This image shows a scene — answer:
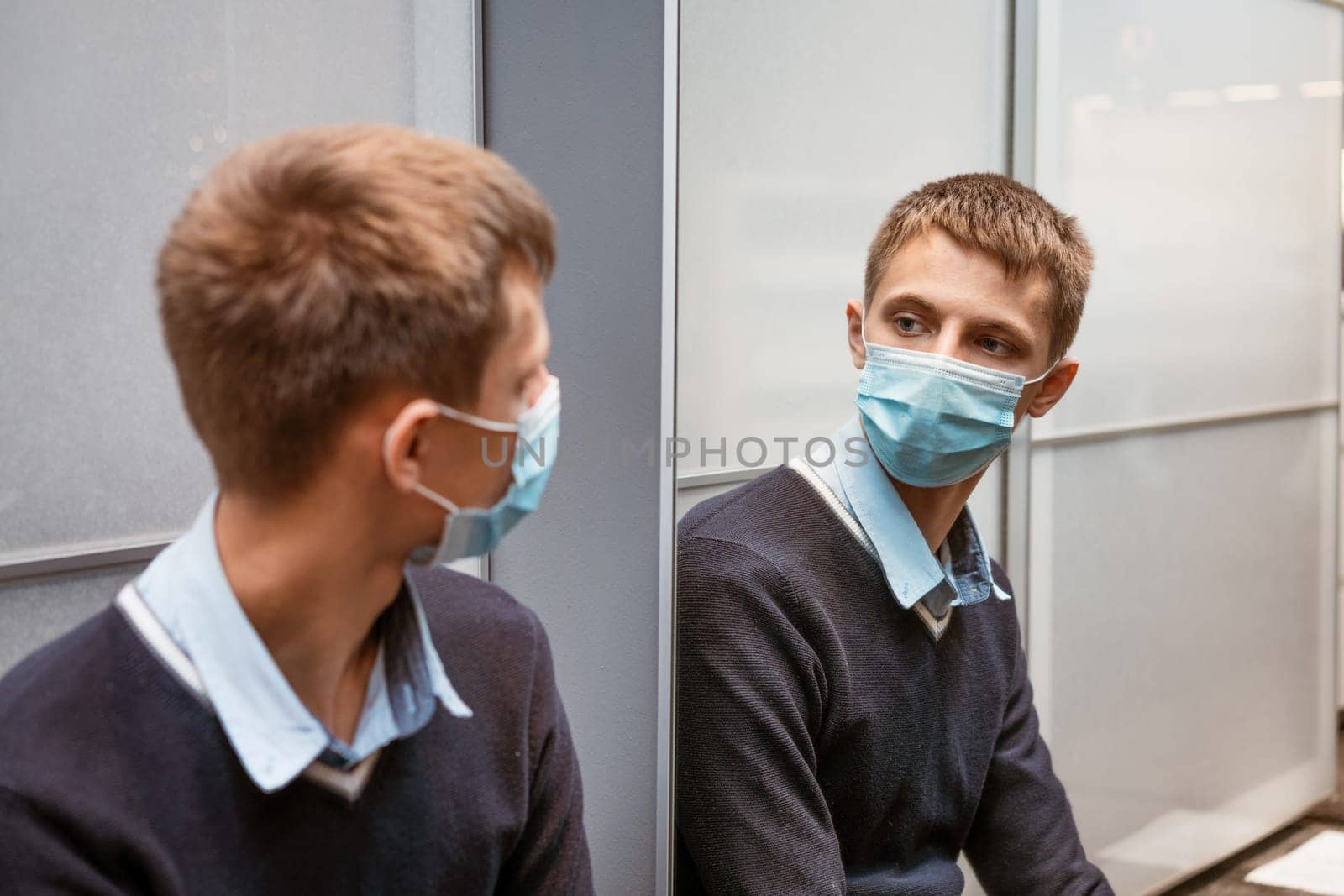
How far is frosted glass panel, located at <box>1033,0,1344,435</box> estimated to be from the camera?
166 centimetres

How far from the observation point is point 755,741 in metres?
1.29

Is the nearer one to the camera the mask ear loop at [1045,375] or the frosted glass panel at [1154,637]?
the mask ear loop at [1045,375]

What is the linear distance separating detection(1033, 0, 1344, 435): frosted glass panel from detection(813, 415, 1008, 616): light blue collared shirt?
573 millimetres

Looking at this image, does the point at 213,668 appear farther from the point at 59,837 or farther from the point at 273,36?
the point at 273,36

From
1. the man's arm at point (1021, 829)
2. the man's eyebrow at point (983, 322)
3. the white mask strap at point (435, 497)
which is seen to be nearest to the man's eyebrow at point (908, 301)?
the man's eyebrow at point (983, 322)

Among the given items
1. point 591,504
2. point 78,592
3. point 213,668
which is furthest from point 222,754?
point 591,504

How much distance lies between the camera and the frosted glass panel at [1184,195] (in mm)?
1664

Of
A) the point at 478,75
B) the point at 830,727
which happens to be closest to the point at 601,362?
the point at 478,75

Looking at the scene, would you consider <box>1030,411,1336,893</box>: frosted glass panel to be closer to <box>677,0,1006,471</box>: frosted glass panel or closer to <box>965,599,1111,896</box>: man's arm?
<box>965,599,1111,896</box>: man's arm

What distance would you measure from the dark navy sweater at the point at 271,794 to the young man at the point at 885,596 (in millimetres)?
292

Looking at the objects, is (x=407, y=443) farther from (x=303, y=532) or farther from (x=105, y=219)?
(x=105, y=219)

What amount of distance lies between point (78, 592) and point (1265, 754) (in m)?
1.54

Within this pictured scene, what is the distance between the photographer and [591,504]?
5.05 feet

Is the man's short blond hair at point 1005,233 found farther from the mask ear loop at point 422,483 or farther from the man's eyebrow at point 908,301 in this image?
the mask ear loop at point 422,483
